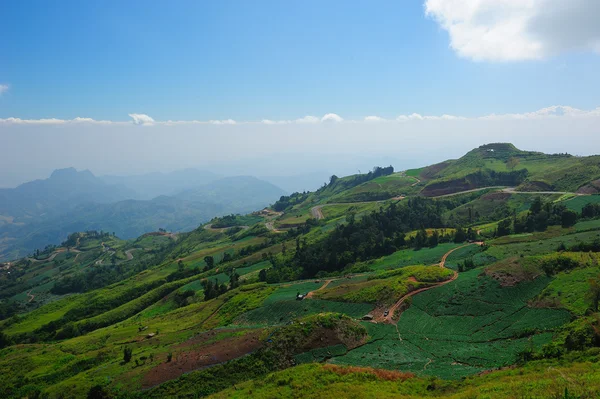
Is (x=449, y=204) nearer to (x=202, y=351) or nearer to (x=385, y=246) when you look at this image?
(x=385, y=246)

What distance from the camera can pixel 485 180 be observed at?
17338cm

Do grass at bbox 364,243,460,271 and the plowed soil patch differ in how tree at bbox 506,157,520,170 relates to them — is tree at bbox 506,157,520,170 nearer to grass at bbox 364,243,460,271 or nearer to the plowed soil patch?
grass at bbox 364,243,460,271

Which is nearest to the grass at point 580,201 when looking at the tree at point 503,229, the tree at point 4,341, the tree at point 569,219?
the tree at point 569,219

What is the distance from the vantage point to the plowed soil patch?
41625 mm

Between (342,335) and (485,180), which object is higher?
(485,180)

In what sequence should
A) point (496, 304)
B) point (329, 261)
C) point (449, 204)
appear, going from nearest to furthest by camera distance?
point (496, 304), point (329, 261), point (449, 204)

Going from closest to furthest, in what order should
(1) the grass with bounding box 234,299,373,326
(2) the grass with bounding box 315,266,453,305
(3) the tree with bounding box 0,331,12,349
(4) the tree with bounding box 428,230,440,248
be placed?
1. (1) the grass with bounding box 234,299,373,326
2. (2) the grass with bounding box 315,266,453,305
3. (3) the tree with bounding box 0,331,12,349
4. (4) the tree with bounding box 428,230,440,248

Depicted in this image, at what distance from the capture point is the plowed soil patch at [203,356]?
41.6 m

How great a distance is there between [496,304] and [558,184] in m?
114

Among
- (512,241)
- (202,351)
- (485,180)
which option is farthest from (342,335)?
(485,180)

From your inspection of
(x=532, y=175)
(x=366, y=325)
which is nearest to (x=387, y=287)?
(x=366, y=325)

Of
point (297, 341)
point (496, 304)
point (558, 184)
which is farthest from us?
point (558, 184)

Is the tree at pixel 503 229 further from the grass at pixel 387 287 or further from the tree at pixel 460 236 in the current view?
the grass at pixel 387 287

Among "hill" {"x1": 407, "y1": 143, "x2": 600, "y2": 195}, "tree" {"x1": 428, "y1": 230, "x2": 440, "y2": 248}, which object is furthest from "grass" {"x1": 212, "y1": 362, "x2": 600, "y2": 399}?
"hill" {"x1": 407, "y1": 143, "x2": 600, "y2": 195}
